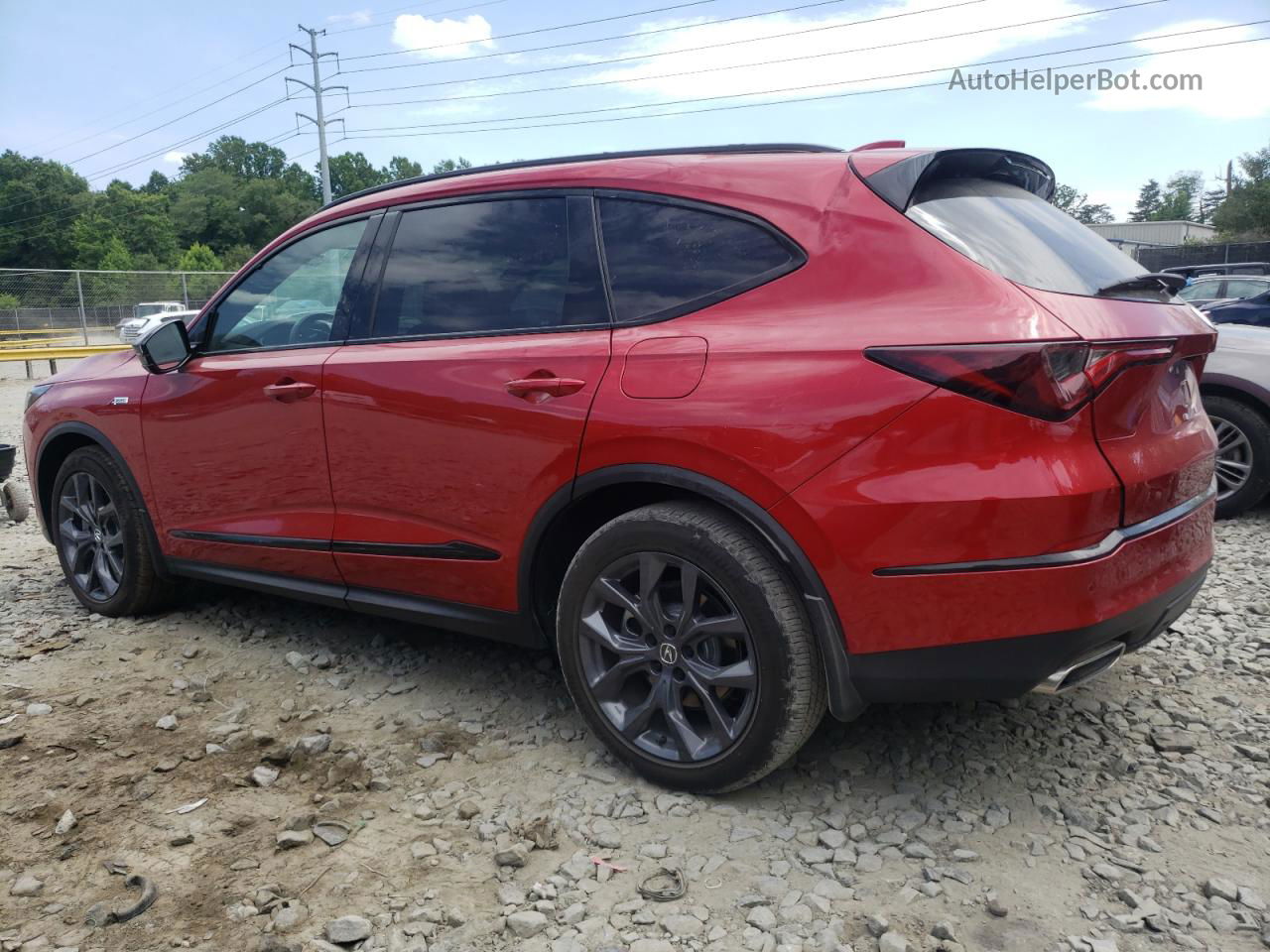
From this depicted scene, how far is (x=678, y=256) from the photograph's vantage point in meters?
2.75

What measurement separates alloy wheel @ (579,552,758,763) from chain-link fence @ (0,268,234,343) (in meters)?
22.9

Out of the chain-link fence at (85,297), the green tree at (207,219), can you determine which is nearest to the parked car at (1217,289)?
the chain-link fence at (85,297)

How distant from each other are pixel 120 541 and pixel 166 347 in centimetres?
96

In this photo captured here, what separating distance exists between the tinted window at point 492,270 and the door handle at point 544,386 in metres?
0.20

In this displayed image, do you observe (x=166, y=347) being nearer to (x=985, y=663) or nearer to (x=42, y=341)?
(x=985, y=663)

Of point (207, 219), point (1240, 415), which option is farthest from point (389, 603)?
point (207, 219)

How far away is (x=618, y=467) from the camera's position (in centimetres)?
267

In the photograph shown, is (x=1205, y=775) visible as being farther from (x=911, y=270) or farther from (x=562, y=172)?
(x=562, y=172)

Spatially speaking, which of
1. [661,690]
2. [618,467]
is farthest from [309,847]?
[618,467]

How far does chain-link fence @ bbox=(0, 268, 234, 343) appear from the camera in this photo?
75.9 ft

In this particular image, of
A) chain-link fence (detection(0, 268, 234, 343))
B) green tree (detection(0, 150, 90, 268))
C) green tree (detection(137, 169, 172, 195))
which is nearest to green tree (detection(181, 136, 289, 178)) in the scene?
green tree (detection(137, 169, 172, 195))

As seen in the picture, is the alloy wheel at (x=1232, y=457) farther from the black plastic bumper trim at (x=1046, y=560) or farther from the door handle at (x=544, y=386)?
the door handle at (x=544, y=386)

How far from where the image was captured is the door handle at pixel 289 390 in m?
3.42

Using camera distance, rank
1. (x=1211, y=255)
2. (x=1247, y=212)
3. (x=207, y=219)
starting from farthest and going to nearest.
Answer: (x=207, y=219), (x=1247, y=212), (x=1211, y=255)
